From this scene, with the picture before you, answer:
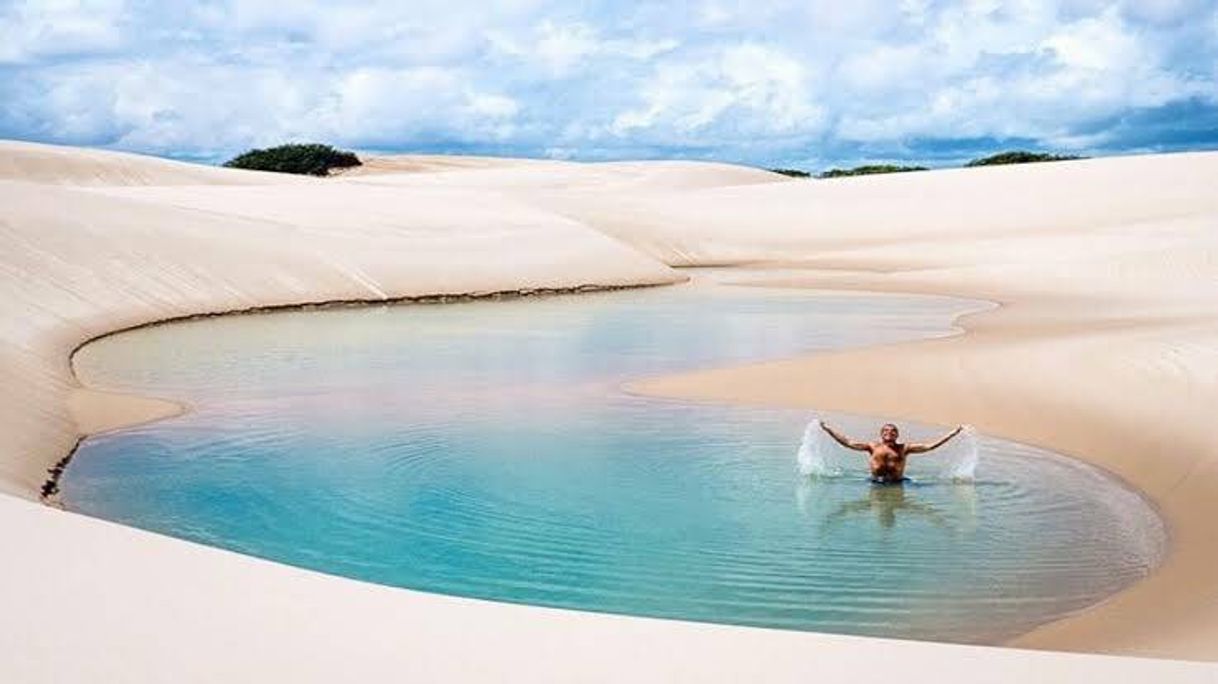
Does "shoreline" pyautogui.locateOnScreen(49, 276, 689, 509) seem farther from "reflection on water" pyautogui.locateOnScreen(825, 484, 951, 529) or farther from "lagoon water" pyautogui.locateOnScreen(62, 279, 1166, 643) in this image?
"reflection on water" pyautogui.locateOnScreen(825, 484, 951, 529)

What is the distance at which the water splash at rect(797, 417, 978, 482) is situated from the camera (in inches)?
502

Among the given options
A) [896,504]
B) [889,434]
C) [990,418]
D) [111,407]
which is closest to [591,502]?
[896,504]

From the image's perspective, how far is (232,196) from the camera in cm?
4453

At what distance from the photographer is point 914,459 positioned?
13.6 metres

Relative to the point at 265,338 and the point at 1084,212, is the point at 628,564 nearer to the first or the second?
the point at 265,338

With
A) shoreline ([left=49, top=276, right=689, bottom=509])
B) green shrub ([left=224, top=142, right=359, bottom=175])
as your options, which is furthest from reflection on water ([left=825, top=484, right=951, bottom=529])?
green shrub ([left=224, top=142, right=359, bottom=175])

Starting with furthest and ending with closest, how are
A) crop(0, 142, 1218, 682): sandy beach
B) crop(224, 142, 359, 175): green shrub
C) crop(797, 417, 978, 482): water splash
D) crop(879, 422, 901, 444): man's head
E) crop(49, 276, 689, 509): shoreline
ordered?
crop(224, 142, 359, 175): green shrub < crop(49, 276, 689, 509): shoreline < crop(797, 417, 978, 482): water splash < crop(879, 422, 901, 444): man's head < crop(0, 142, 1218, 682): sandy beach

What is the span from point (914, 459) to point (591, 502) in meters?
3.70

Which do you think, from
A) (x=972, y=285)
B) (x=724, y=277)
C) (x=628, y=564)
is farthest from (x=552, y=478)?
(x=724, y=277)

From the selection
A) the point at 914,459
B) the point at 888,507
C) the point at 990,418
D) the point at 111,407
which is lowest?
the point at 111,407

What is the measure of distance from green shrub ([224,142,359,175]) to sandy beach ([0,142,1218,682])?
129 ft

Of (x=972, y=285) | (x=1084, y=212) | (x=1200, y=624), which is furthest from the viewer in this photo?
(x=1084, y=212)

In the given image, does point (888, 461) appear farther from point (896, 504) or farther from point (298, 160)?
point (298, 160)

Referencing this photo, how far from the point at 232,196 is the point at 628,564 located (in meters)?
37.4
